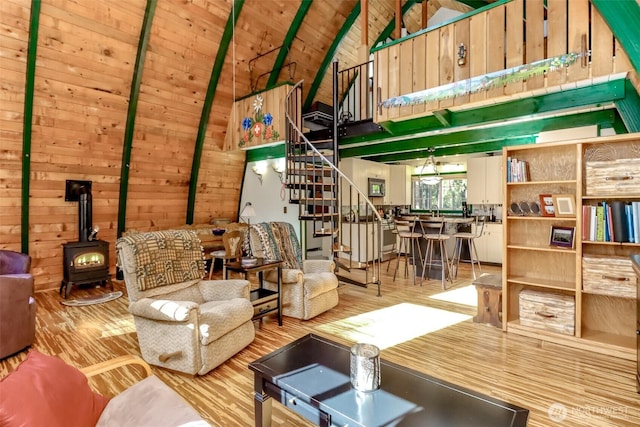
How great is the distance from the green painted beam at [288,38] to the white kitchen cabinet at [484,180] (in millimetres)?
4499

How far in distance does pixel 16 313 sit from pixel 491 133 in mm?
6277

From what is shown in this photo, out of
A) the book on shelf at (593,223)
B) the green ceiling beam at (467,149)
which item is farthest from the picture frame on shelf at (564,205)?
the green ceiling beam at (467,149)

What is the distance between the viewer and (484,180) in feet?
Result: 23.3

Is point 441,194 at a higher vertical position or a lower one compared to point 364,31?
lower

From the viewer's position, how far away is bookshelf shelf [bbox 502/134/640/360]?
2.91 m

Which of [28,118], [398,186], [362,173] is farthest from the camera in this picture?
[398,186]

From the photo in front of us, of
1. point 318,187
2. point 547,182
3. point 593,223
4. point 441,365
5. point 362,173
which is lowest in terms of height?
point 441,365

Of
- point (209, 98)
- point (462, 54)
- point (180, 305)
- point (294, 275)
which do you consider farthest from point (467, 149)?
point (180, 305)

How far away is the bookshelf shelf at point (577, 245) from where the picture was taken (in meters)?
2.91

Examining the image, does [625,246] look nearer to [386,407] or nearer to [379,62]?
[386,407]

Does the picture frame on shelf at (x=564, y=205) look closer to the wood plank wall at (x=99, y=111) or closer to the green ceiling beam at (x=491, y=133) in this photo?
the green ceiling beam at (x=491, y=133)

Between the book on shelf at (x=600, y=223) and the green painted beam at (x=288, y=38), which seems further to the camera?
the green painted beam at (x=288, y=38)

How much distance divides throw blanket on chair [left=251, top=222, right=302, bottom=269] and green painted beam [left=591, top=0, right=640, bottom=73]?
11.9ft

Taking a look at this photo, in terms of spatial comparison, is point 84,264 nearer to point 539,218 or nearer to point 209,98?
point 209,98
